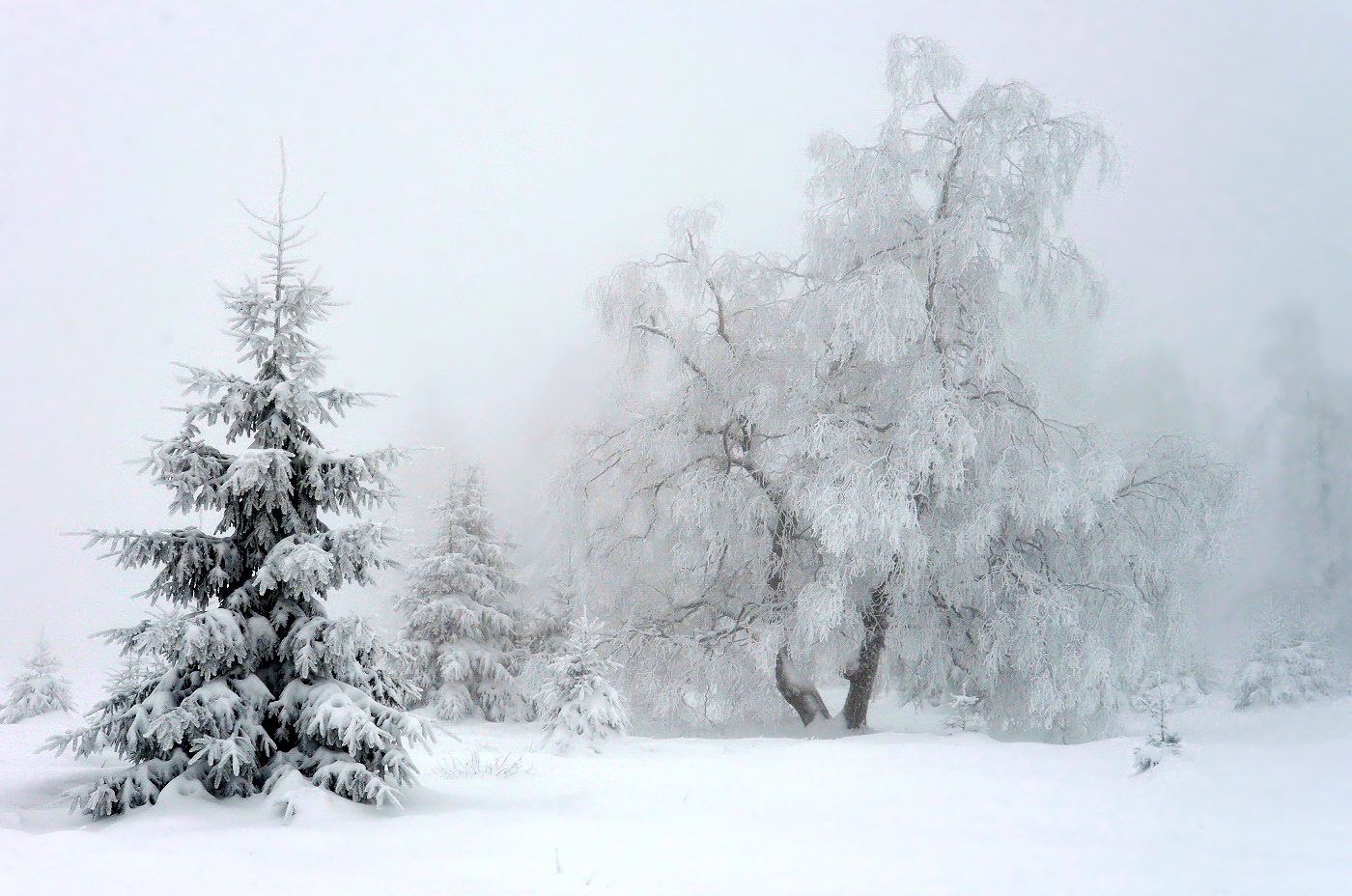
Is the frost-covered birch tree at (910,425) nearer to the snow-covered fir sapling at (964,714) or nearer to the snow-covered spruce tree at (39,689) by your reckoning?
the snow-covered fir sapling at (964,714)

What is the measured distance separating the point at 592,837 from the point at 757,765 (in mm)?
3341

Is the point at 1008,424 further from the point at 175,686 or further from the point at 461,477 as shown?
the point at 461,477

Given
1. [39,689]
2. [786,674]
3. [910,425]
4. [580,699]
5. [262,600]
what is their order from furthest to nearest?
1. [39,689]
2. [786,674]
3. [910,425]
4. [580,699]
5. [262,600]

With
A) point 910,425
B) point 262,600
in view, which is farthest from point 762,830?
point 910,425

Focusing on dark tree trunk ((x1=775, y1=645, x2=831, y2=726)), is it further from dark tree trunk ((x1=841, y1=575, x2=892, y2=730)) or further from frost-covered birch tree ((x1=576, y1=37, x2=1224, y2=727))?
dark tree trunk ((x1=841, y1=575, x2=892, y2=730))

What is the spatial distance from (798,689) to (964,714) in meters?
2.71

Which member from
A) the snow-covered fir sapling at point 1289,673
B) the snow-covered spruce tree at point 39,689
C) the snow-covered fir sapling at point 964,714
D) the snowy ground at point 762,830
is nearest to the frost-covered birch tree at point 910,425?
the snow-covered fir sapling at point 964,714

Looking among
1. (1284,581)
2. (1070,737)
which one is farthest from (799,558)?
(1284,581)

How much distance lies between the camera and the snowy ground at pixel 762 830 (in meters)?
3.35

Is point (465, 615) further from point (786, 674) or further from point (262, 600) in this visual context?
point (262, 600)

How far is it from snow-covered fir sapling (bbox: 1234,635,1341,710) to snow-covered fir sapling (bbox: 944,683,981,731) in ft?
11.9

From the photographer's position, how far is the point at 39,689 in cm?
1409

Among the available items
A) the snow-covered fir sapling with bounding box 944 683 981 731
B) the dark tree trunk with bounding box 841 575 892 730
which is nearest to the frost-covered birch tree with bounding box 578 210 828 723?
the dark tree trunk with bounding box 841 575 892 730

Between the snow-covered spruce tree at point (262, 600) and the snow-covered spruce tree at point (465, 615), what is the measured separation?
11.2 meters
